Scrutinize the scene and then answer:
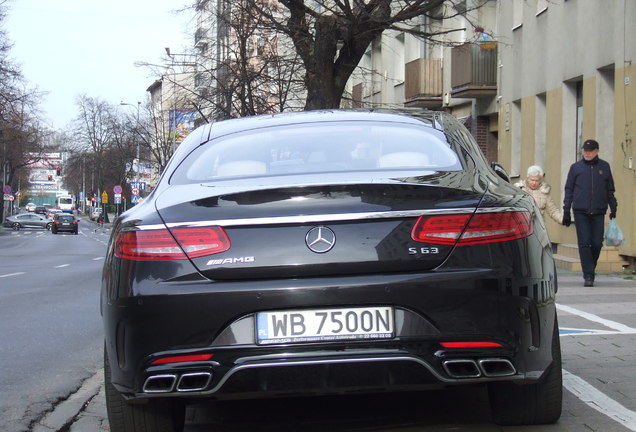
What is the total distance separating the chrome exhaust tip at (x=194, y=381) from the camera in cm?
410

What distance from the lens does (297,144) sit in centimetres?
514

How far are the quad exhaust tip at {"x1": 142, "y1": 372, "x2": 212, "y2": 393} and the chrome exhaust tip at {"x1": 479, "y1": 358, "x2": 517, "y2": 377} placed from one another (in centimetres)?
111

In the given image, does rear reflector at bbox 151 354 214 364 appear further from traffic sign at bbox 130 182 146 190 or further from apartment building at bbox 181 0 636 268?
traffic sign at bbox 130 182 146 190

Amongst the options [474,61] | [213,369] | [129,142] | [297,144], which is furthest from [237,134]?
[129,142]

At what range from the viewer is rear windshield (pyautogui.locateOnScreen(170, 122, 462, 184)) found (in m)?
4.88

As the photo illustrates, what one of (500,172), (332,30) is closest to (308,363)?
(500,172)

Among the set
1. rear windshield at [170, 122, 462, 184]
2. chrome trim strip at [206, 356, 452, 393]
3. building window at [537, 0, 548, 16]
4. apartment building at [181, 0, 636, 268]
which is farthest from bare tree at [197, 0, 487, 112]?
chrome trim strip at [206, 356, 452, 393]

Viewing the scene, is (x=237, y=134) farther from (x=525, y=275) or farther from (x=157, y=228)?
(x=525, y=275)

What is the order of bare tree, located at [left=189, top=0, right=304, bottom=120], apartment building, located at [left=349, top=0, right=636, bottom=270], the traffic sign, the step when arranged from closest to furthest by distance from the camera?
1. the step
2. apartment building, located at [left=349, top=0, right=636, bottom=270]
3. bare tree, located at [left=189, top=0, right=304, bottom=120]
4. the traffic sign

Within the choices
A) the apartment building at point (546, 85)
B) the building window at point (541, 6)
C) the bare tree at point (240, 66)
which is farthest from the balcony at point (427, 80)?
the building window at point (541, 6)

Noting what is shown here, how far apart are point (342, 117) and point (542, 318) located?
175 centimetres

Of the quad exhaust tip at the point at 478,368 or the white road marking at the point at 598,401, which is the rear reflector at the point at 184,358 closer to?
the quad exhaust tip at the point at 478,368

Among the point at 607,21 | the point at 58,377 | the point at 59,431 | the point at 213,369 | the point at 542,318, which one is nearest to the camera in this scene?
the point at 213,369

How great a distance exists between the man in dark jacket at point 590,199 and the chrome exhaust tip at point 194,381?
31.1 feet
